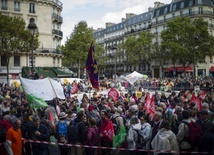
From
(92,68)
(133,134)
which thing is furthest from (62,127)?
(92,68)

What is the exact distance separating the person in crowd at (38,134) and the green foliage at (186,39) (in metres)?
45.0

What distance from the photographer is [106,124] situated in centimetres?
750

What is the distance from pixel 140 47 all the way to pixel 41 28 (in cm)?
2608

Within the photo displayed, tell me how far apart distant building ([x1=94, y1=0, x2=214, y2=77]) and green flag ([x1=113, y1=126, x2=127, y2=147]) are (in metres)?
33.4

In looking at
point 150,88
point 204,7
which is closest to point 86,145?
point 150,88

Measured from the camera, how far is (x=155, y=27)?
66.9m

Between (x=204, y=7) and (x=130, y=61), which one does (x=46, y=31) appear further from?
(x=204, y=7)

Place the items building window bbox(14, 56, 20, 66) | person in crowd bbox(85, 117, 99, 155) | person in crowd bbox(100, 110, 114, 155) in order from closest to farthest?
person in crowd bbox(85, 117, 99, 155) < person in crowd bbox(100, 110, 114, 155) < building window bbox(14, 56, 20, 66)

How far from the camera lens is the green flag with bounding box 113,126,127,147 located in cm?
713

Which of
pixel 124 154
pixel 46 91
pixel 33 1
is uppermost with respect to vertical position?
pixel 33 1

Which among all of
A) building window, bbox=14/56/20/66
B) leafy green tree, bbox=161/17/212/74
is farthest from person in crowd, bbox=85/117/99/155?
leafy green tree, bbox=161/17/212/74

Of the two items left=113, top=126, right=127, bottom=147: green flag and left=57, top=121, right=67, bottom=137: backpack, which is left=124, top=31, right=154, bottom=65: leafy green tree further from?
left=113, top=126, right=127, bottom=147: green flag

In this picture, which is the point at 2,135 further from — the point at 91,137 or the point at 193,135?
the point at 193,135

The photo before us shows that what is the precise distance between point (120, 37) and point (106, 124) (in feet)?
246
